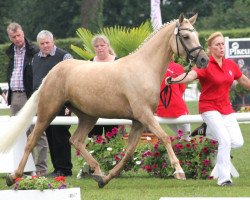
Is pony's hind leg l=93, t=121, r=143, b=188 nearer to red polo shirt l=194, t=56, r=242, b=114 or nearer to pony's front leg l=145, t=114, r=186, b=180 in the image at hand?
pony's front leg l=145, t=114, r=186, b=180

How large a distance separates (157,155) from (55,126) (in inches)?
59.9

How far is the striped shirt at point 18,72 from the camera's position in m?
13.6

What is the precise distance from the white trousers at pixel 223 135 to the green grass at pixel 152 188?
8.6 inches

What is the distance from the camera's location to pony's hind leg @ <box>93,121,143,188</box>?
1186 centimetres

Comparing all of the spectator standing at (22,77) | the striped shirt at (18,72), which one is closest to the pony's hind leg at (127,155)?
the spectator standing at (22,77)

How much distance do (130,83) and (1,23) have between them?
42.6 meters

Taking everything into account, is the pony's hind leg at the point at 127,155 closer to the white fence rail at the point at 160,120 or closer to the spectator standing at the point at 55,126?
the white fence rail at the point at 160,120

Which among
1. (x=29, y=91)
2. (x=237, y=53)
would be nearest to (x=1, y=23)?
(x=237, y=53)

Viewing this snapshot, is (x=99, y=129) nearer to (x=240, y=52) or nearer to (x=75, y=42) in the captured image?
(x=240, y=52)

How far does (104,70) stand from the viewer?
11805 millimetres

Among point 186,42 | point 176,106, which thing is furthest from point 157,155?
point 186,42

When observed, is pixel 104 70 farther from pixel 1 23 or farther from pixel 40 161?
pixel 1 23

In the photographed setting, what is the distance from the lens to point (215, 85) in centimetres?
1188

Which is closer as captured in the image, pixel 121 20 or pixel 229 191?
pixel 229 191
